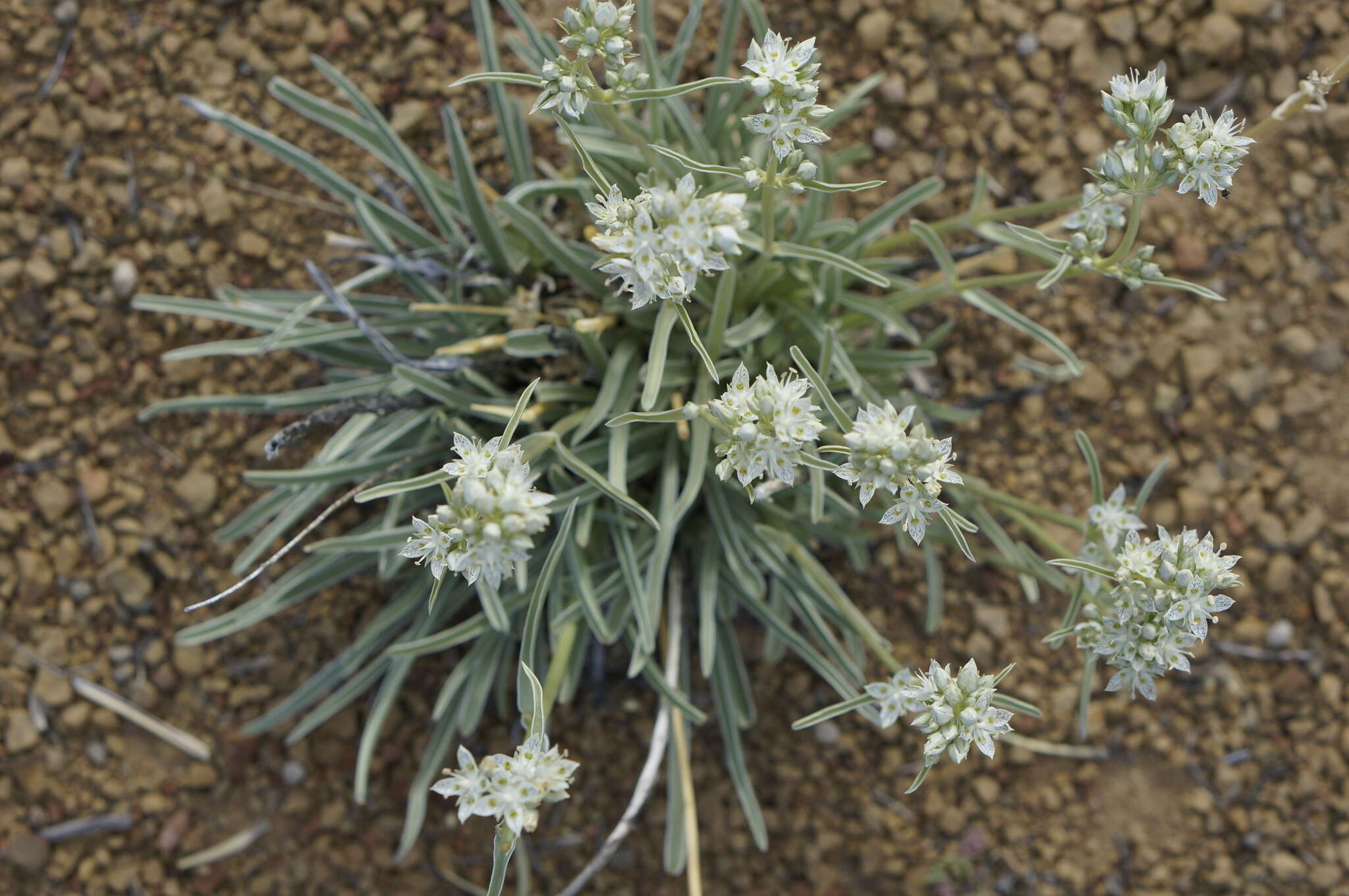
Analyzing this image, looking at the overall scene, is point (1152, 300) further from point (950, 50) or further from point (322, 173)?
point (322, 173)

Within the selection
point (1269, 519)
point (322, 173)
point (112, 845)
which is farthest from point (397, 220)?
point (1269, 519)

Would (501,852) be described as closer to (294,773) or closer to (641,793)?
(641,793)

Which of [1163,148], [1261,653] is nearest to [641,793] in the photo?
[1163,148]

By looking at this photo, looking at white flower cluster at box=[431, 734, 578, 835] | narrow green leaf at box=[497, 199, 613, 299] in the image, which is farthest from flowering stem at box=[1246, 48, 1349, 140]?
white flower cluster at box=[431, 734, 578, 835]

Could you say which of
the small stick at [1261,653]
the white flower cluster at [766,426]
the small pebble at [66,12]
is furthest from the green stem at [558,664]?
the small pebble at [66,12]

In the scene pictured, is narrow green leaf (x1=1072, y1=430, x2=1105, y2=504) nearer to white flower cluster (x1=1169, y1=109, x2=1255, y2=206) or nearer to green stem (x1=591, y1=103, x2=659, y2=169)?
white flower cluster (x1=1169, y1=109, x2=1255, y2=206)

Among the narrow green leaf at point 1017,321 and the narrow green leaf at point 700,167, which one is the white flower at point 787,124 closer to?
the narrow green leaf at point 700,167
